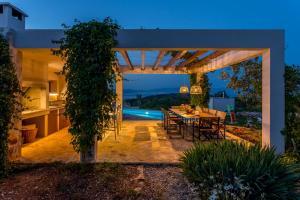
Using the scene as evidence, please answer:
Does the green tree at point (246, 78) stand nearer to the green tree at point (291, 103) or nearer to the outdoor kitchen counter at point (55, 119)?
the green tree at point (291, 103)

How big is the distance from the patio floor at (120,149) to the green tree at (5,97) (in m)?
0.76

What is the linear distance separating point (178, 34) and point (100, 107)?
2.11 metres

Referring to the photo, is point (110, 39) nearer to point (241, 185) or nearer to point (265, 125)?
point (241, 185)

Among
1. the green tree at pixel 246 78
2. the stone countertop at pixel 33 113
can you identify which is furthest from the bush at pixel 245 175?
the stone countertop at pixel 33 113

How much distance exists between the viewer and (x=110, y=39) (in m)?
4.04

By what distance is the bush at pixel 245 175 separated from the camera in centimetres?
284

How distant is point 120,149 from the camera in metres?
5.68

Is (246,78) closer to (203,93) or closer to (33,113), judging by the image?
(203,93)

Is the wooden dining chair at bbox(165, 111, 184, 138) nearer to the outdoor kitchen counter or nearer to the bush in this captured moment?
the outdoor kitchen counter

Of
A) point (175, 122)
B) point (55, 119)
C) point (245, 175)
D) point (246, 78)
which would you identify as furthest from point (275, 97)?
point (55, 119)

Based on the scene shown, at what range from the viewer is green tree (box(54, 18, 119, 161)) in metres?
4.03

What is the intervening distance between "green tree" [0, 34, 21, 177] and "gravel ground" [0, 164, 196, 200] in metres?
0.40

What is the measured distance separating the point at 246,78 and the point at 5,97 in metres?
7.15

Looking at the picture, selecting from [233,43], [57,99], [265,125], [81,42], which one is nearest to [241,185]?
[265,125]
